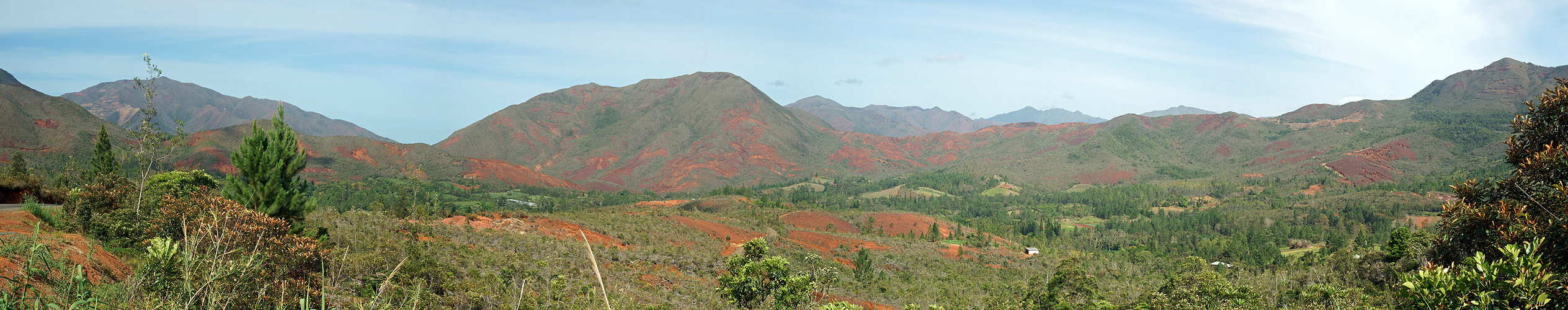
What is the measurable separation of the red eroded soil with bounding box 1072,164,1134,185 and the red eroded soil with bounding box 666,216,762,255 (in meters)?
154

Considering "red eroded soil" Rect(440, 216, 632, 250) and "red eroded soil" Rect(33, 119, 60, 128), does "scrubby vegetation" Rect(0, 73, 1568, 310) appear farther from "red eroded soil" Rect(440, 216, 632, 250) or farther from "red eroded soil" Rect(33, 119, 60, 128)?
"red eroded soil" Rect(33, 119, 60, 128)

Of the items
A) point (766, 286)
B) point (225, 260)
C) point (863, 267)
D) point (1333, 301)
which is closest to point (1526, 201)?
point (225, 260)

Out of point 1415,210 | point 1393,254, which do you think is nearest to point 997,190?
point 1415,210

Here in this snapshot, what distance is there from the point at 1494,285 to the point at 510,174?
155852 mm

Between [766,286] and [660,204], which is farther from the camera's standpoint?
[660,204]

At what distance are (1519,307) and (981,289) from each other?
4541cm

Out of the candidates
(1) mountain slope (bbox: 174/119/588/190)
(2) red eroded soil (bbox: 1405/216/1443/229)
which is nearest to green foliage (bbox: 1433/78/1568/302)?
(1) mountain slope (bbox: 174/119/588/190)

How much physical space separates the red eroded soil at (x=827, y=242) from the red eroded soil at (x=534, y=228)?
22.1 metres

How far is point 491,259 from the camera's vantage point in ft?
89.1

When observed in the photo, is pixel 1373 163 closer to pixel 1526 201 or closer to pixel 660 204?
pixel 660 204

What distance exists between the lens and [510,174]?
475 ft

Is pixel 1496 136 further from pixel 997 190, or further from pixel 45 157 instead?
pixel 45 157

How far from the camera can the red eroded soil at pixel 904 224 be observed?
3735 inches

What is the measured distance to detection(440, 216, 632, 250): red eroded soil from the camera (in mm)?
39447
